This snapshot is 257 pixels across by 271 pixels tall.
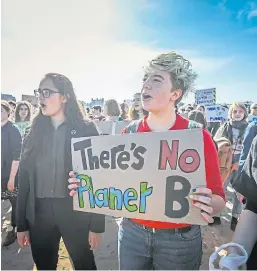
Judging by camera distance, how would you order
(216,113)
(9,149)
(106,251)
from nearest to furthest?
(106,251) < (9,149) < (216,113)

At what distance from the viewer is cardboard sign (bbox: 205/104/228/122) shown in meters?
8.58

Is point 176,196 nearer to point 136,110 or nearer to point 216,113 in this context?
point 136,110

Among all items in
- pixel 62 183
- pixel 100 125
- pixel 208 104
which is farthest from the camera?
pixel 208 104

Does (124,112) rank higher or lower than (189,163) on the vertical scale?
higher

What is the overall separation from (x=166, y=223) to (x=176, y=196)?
182 millimetres

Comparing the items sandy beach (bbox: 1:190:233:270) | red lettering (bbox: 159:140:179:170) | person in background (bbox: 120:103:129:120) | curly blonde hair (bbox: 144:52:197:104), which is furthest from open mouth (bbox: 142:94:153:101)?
person in background (bbox: 120:103:129:120)

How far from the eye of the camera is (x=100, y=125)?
5.20m

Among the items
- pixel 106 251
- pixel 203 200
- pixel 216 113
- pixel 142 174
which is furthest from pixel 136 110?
pixel 216 113

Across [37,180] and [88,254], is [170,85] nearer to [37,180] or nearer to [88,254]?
[37,180]

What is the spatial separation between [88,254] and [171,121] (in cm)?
122

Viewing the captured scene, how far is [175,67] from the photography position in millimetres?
1676

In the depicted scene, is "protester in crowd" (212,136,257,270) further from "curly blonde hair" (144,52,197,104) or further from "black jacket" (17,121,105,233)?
"black jacket" (17,121,105,233)

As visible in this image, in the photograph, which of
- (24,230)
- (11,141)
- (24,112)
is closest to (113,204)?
(24,230)

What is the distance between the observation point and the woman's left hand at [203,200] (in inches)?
54.9
